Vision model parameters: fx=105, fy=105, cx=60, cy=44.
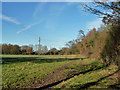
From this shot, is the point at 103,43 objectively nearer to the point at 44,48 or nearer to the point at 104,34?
the point at 104,34

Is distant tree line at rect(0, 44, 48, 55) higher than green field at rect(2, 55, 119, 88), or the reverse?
distant tree line at rect(0, 44, 48, 55)

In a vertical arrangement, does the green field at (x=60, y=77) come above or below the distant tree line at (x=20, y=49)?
below

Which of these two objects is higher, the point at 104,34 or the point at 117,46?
the point at 104,34

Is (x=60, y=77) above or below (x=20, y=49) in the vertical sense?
below

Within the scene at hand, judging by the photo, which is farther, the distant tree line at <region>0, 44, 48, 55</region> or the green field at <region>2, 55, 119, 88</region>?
the distant tree line at <region>0, 44, 48, 55</region>

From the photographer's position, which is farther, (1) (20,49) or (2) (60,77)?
(1) (20,49)

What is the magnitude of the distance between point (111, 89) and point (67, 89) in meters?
2.07

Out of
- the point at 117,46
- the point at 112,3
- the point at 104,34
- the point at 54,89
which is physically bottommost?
the point at 54,89

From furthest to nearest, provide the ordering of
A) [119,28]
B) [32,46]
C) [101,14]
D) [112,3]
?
[32,46] → [119,28] → [101,14] → [112,3]

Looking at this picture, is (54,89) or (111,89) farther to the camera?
(54,89)

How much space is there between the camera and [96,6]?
6.75 metres

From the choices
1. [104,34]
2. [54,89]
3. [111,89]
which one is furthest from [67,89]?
[104,34]

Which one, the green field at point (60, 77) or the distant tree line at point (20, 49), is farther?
the distant tree line at point (20, 49)

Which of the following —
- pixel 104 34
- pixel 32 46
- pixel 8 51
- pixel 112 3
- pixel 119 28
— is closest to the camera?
pixel 112 3
